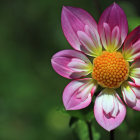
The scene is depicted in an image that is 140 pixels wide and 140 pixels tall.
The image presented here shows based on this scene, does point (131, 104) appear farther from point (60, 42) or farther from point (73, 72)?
point (60, 42)

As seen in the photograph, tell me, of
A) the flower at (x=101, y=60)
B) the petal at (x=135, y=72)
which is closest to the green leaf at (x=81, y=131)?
the flower at (x=101, y=60)

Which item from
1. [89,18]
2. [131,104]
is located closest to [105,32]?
[89,18]

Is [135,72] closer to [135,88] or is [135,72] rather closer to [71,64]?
[135,88]

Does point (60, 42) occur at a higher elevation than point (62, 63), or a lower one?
lower

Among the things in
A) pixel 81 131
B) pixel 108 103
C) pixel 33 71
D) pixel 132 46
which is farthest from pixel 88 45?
pixel 33 71

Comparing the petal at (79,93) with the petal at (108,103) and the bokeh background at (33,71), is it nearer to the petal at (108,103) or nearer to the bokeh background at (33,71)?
the petal at (108,103)

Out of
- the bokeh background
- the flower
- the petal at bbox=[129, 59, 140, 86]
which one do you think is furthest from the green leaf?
the bokeh background

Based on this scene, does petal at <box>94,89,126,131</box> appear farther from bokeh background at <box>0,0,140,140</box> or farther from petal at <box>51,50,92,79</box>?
bokeh background at <box>0,0,140,140</box>
